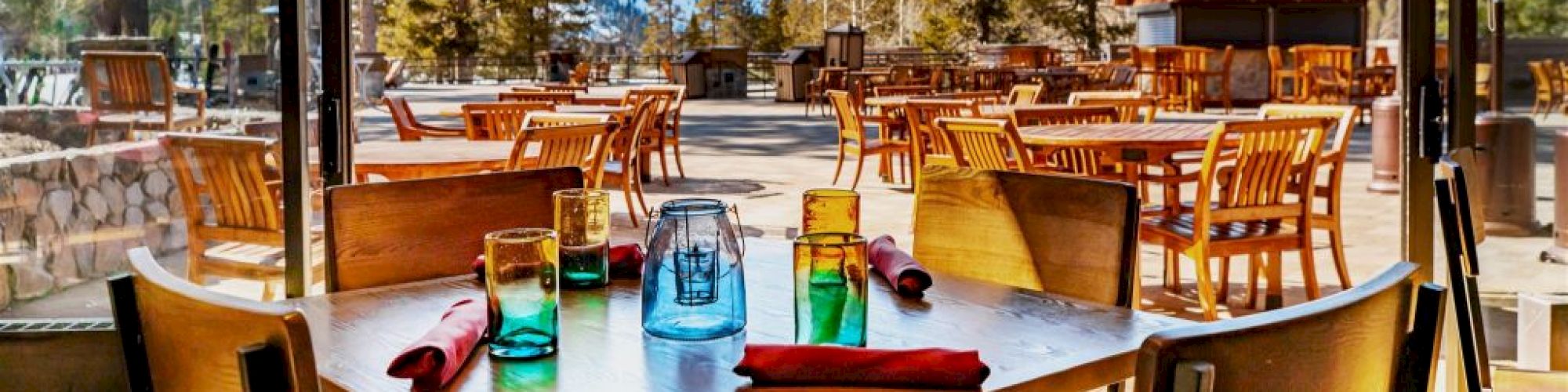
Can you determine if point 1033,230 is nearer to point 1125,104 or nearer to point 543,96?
point 1125,104

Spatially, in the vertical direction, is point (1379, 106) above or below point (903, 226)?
above

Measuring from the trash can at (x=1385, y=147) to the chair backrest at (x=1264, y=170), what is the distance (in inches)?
137

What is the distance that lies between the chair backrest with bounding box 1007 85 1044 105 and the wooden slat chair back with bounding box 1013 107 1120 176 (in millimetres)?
1280

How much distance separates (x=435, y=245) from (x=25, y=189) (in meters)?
1.27

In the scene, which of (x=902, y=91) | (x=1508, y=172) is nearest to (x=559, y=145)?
(x=1508, y=172)

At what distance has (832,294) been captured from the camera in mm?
1460

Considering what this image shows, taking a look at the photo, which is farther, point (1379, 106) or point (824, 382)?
point (1379, 106)

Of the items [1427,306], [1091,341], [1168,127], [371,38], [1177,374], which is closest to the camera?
[1177,374]

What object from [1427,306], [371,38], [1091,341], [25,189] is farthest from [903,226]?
[371,38]

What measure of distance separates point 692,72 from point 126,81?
18.1 metres

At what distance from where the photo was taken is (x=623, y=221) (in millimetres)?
6652

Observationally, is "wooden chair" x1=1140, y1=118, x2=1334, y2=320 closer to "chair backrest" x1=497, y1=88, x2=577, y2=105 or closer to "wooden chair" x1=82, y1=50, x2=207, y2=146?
"wooden chair" x1=82, y1=50, x2=207, y2=146

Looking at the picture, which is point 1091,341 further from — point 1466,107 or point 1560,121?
point 1560,121

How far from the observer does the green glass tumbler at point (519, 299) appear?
143 centimetres
